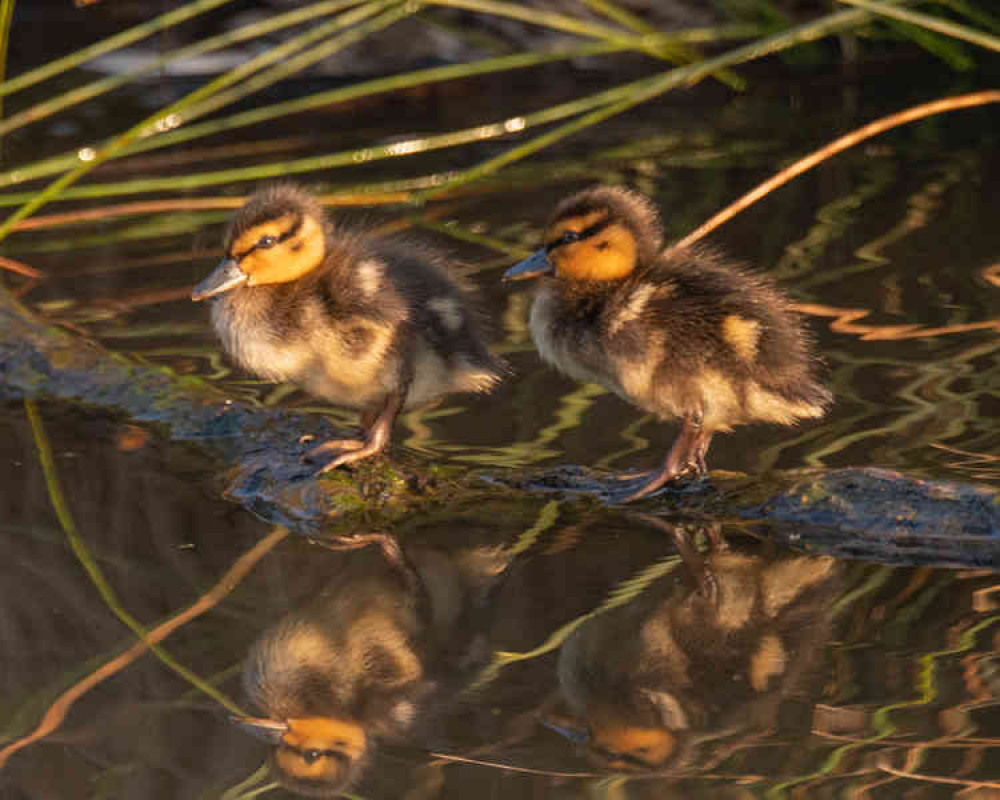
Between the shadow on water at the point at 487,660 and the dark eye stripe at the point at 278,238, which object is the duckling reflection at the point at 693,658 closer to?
the shadow on water at the point at 487,660

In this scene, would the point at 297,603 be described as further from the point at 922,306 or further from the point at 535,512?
the point at 922,306

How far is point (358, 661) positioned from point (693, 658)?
0.42m

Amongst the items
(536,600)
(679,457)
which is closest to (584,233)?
(679,457)

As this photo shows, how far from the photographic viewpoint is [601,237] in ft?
9.07

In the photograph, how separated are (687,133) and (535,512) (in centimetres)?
264

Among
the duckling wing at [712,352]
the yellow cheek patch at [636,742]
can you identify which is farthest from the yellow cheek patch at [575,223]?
the yellow cheek patch at [636,742]

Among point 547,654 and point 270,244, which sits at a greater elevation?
point 270,244

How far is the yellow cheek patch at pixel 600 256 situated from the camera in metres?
2.77

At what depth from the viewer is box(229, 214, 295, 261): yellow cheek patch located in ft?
9.41

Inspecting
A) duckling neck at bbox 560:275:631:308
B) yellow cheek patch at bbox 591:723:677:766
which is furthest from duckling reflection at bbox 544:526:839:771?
duckling neck at bbox 560:275:631:308

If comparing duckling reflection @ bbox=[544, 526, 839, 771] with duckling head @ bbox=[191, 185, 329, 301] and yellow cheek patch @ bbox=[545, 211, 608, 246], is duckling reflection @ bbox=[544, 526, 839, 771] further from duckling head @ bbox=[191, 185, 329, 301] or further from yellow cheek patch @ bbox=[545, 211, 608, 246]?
duckling head @ bbox=[191, 185, 329, 301]

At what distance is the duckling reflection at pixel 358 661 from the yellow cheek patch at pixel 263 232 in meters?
0.58

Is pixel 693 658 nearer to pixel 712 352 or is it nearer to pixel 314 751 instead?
pixel 314 751

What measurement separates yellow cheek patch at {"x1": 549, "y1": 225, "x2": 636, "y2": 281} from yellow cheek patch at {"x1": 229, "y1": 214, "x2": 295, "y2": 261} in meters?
0.44
